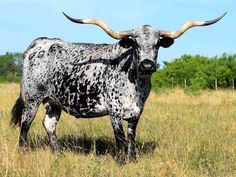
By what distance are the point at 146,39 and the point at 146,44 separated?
3.3 inches

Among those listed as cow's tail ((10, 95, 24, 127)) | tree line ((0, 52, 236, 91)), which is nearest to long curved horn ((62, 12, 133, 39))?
cow's tail ((10, 95, 24, 127))

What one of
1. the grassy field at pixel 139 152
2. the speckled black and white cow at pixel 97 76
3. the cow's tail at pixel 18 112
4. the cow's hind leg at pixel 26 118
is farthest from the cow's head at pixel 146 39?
the cow's tail at pixel 18 112

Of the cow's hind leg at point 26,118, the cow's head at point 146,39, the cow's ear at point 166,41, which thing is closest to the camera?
the cow's head at point 146,39

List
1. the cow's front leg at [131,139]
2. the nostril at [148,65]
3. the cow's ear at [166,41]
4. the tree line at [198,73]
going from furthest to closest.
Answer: the tree line at [198,73] → the cow's front leg at [131,139] → the cow's ear at [166,41] → the nostril at [148,65]

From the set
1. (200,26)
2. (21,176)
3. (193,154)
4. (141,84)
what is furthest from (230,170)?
(21,176)

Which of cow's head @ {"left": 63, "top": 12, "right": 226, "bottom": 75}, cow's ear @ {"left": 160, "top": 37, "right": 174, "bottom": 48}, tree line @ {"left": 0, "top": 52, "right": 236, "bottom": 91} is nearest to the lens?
cow's head @ {"left": 63, "top": 12, "right": 226, "bottom": 75}

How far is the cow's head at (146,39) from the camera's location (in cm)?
606

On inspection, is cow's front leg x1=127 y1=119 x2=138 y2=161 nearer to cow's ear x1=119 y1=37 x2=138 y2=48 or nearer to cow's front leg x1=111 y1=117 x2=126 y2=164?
cow's front leg x1=111 y1=117 x2=126 y2=164

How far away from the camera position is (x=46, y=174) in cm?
520

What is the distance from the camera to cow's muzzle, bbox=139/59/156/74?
5961 mm

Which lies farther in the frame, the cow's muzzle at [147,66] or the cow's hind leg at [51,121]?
the cow's hind leg at [51,121]

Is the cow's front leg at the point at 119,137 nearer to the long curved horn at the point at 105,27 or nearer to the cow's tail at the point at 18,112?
the long curved horn at the point at 105,27

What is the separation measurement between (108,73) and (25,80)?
1.75 metres

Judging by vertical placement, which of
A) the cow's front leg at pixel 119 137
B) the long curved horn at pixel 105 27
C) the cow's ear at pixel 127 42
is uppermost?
the long curved horn at pixel 105 27
